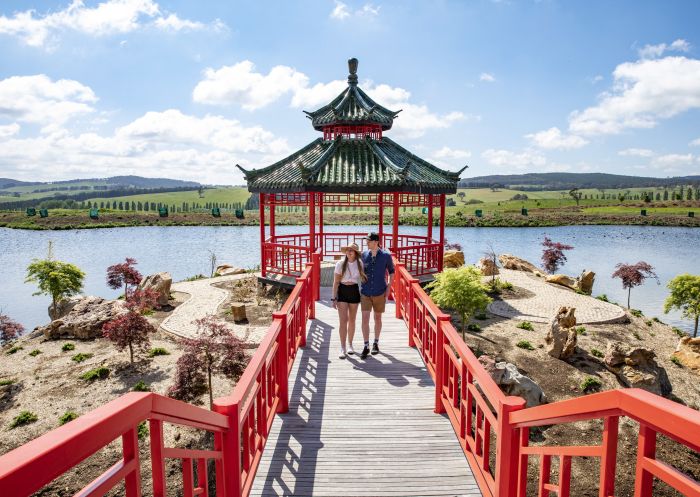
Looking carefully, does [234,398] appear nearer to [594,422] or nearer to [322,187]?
[594,422]

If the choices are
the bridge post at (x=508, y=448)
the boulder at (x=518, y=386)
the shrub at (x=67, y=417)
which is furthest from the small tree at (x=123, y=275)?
the bridge post at (x=508, y=448)

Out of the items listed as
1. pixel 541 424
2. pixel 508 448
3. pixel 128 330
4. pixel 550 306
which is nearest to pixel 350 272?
pixel 508 448

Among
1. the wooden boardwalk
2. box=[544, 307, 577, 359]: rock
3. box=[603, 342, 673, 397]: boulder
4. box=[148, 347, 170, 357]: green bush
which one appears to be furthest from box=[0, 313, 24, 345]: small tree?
box=[603, 342, 673, 397]: boulder

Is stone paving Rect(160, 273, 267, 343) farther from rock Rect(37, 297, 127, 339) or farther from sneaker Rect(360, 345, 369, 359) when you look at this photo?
sneaker Rect(360, 345, 369, 359)

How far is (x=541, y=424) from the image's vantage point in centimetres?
296

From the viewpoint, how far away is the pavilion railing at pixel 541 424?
185 centimetres

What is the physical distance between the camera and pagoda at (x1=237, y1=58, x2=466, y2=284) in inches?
556

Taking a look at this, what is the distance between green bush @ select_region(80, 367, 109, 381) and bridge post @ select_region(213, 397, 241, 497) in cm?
981

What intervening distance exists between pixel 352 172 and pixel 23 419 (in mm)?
10581

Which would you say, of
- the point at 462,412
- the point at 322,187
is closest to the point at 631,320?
the point at 322,187

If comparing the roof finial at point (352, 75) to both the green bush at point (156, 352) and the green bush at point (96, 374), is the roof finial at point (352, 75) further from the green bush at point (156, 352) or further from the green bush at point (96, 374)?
the green bush at point (96, 374)

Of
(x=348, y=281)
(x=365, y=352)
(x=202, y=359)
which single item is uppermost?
(x=348, y=281)

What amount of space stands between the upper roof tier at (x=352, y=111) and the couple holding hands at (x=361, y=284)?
955 centimetres

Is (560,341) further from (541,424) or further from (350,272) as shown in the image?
(541,424)
